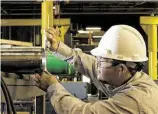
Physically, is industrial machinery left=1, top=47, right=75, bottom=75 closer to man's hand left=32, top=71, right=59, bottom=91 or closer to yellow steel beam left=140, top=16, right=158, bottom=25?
man's hand left=32, top=71, right=59, bottom=91

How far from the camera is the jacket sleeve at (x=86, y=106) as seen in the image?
1.47 meters

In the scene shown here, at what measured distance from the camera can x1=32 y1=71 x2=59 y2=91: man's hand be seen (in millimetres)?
1450

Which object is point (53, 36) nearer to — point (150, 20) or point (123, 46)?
point (123, 46)

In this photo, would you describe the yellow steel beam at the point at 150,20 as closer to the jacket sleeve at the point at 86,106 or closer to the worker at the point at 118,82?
the worker at the point at 118,82

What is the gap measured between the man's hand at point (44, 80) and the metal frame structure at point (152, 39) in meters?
6.83

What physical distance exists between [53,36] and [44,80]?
44 centimetres

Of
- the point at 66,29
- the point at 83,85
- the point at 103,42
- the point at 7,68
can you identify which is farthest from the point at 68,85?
the point at 7,68

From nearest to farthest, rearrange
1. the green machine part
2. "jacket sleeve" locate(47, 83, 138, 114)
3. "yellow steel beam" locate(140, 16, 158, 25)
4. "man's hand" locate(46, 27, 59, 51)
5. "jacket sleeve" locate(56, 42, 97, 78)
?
"jacket sleeve" locate(47, 83, 138, 114) < "man's hand" locate(46, 27, 59, 51) < "jacket sleeve" locate(56, 42, 97, 78) < the green machine part < "yellow steel beam" locate(140, 16, 158, 25)

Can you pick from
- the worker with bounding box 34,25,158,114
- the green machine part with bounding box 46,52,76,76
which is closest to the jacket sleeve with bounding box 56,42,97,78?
the worker with bounding box 34,25,158,114

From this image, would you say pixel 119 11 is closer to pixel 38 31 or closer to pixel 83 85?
pixel 38 31

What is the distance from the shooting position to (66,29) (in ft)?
26.5

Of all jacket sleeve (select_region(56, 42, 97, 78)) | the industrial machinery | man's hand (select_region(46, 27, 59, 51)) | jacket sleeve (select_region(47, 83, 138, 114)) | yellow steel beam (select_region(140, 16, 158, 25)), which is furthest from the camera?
yellow steel beam (select_region(140, 16, 158, 25))

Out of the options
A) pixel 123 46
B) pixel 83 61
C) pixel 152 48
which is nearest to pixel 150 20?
pixel 152 48

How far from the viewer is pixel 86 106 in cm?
148
